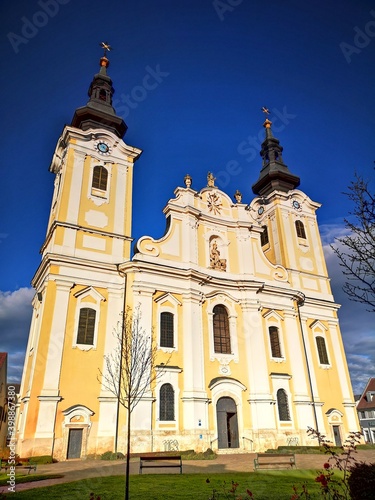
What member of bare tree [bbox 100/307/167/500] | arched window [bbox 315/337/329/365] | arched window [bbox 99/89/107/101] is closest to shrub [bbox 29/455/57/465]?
bare tree [bbox 100/307/167/500]

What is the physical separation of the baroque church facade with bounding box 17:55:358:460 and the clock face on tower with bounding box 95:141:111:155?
130 millimetres

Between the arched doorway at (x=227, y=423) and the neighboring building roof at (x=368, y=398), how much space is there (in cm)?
3467

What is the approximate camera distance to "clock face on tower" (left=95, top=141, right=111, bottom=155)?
2390cm

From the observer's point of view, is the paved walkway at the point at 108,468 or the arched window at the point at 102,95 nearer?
the paved walkway at the point at 108,468

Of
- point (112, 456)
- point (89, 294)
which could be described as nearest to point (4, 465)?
point (112, 456)

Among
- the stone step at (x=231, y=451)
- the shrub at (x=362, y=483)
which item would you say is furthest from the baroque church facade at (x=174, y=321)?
the shrub at (x=362, y=483)

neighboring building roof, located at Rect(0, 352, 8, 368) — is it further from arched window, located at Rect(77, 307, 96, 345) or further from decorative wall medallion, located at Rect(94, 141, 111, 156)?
decorative wall medallion, located at Rect(94, 141, 111, 156)

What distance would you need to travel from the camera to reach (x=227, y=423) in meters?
20.3

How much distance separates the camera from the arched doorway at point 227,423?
19.8 m

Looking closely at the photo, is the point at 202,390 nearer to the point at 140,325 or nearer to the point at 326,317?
the point at 140,325

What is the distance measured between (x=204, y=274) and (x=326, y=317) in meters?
10.3

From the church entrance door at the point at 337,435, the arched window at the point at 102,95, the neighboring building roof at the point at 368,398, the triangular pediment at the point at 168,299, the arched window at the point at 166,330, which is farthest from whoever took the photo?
the neighboring building roof at the point at 368,398

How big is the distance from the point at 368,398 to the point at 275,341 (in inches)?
1313

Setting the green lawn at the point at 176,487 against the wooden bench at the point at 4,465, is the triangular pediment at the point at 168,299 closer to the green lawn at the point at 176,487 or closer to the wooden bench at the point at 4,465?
the wooden bench at the point at 4,465
